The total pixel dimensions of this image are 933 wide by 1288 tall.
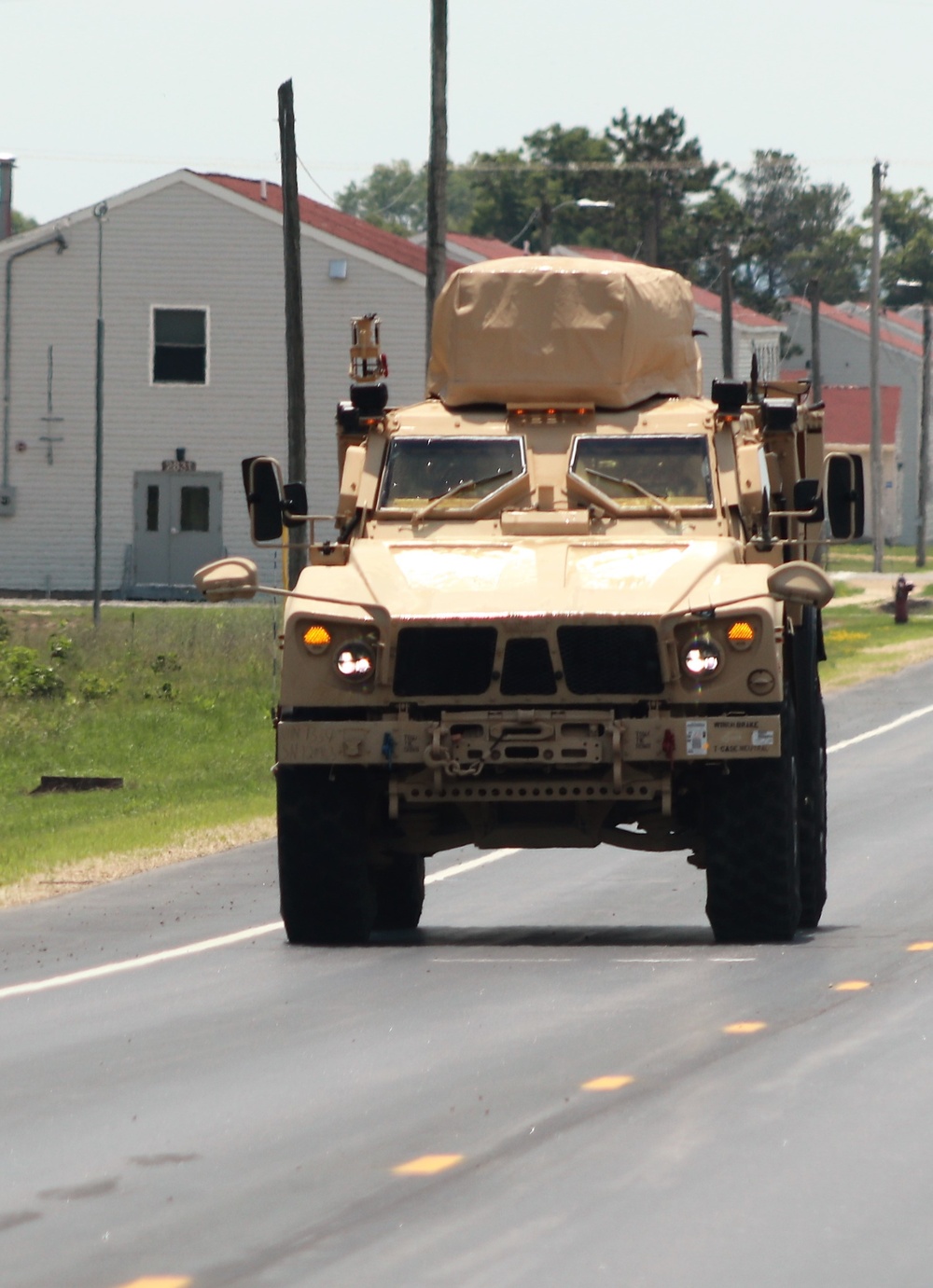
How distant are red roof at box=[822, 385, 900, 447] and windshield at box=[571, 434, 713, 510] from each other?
260 feet

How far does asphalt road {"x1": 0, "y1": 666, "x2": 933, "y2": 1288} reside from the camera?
652 centimetres

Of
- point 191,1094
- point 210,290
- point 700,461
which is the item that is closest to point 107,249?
point 210,290

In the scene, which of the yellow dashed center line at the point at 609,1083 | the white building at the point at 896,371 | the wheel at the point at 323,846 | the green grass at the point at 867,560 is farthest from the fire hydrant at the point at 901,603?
the white building at the point at 896,371

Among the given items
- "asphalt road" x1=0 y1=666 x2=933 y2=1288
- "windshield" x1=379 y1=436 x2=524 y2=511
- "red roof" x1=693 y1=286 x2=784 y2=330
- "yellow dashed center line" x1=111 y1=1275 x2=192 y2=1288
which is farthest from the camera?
"red roof" x1=693 y1=286 x2=784 y2=330

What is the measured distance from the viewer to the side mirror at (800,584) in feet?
39.1

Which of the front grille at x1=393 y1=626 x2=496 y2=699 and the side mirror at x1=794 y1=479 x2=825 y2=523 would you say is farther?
the side mirror at x1=794 y1=479 x2=825 y2=523

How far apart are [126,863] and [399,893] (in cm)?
395

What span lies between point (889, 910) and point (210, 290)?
38.6 metres

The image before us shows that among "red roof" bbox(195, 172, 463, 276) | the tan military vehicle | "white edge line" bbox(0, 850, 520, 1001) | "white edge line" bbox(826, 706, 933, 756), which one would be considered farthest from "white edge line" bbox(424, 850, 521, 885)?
"red roof" bbox(195, 172, 463, 276)

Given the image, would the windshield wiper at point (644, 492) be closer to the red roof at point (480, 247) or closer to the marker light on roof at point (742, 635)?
the marker light on roof at point (742, 635)

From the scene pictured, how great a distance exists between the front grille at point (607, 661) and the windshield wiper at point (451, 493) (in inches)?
68.9

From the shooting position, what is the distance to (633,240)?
11275cm

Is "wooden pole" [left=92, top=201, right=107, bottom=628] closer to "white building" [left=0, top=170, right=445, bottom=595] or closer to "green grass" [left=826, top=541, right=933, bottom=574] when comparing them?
"white building" [left=0, top=170, right=445, bottom=595]

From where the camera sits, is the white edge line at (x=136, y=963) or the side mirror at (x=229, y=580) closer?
the white edge line at (x=136, y=963)
